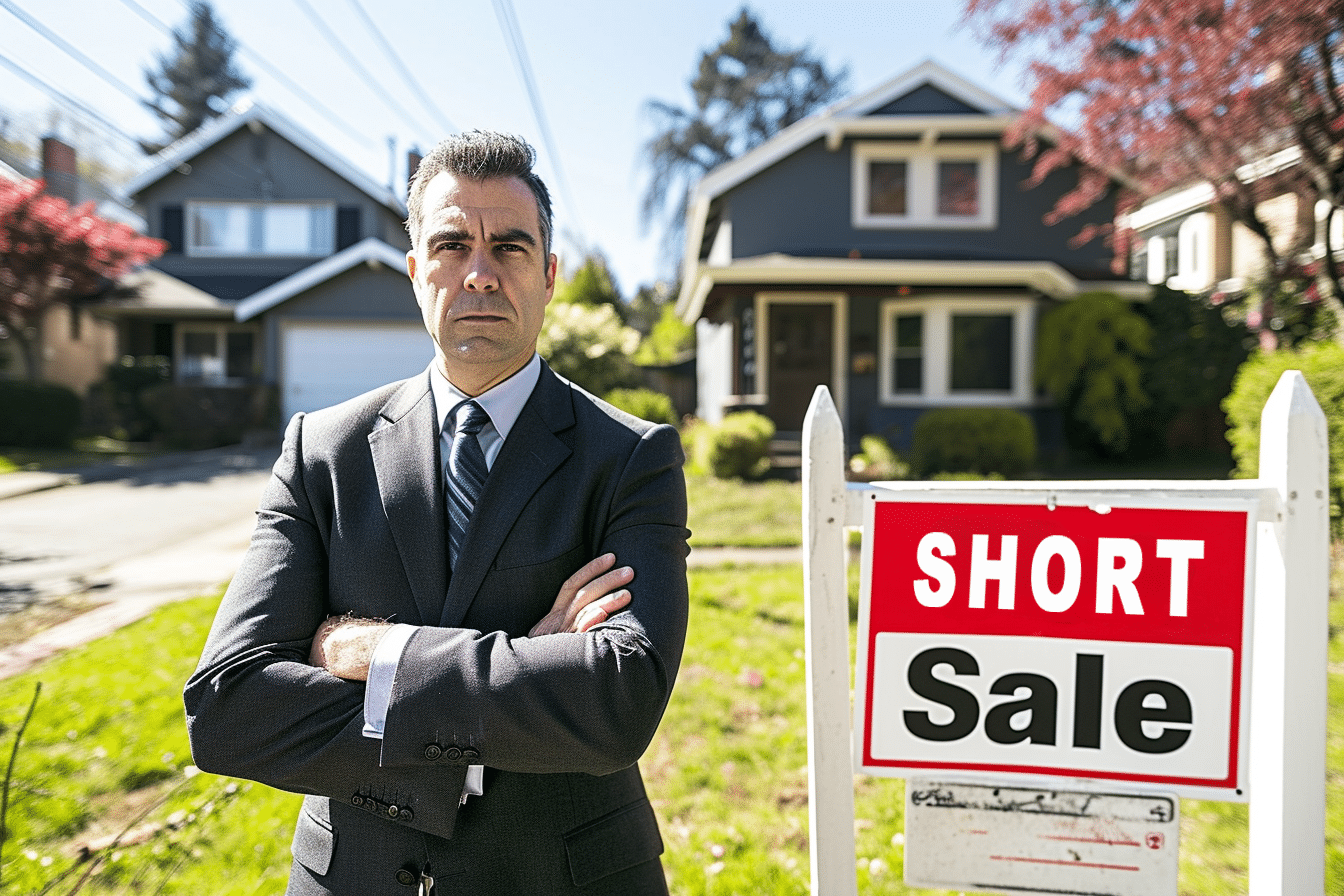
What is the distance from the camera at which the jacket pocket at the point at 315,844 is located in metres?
1.66

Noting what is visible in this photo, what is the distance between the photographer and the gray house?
773 inches

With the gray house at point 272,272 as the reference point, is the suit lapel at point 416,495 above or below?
below

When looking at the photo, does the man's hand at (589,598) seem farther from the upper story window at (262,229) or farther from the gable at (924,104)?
the upper story window at (262,229)

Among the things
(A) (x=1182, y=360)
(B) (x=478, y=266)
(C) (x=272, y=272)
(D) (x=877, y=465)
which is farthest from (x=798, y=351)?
(C) (x=272, y=272)

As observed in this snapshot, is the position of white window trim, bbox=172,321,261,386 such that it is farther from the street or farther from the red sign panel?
the red sign panel

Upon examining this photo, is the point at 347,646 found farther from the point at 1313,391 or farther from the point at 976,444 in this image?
the point at 976,444

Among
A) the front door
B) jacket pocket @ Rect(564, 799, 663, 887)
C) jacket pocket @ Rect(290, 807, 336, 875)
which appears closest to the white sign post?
jacket pocket @ Rect(564, 799, 663, 887)

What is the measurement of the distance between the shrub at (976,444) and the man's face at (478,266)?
1045cm

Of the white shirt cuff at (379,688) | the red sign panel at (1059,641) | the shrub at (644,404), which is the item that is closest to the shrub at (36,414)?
the shrub at (644,404)

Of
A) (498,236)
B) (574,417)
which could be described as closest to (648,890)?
(574,417)

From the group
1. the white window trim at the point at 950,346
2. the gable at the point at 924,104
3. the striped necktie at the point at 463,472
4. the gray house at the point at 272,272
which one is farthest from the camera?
the gray house at the point at 272,272

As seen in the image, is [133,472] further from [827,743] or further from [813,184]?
[827,743]

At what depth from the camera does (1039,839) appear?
182 cm

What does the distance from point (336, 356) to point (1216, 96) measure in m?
17.4
